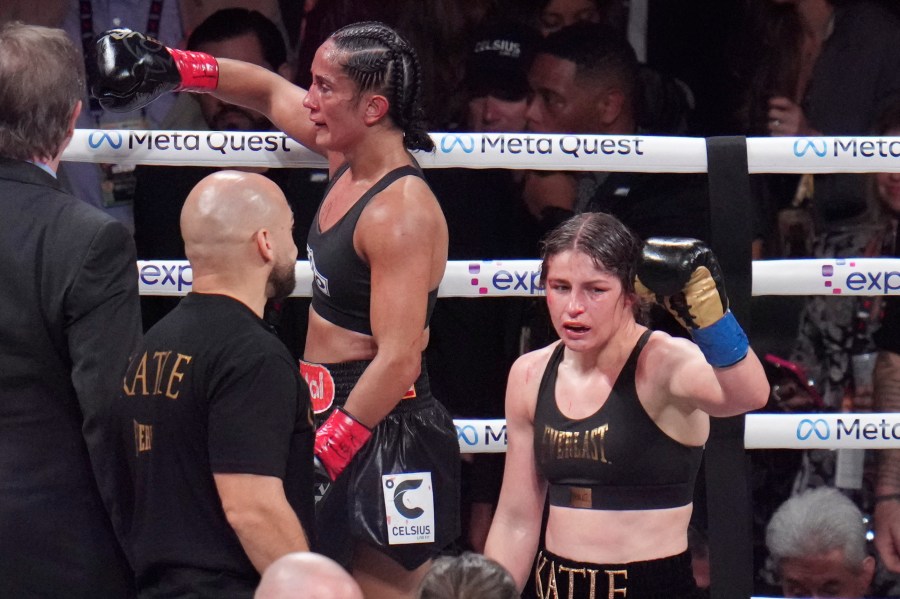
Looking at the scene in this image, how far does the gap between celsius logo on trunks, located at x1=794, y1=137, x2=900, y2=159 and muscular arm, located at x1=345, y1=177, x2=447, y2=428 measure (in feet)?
2.91

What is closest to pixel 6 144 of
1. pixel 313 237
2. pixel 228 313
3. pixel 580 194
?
pixel 228 313

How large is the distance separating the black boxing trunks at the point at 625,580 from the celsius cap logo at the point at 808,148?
36.5 inches

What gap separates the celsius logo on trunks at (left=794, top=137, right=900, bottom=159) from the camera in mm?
2900

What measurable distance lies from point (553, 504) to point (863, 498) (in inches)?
53.0

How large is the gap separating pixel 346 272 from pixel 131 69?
645 millimetres

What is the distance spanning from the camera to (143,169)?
364 centimetres

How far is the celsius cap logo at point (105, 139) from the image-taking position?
9.61 ft

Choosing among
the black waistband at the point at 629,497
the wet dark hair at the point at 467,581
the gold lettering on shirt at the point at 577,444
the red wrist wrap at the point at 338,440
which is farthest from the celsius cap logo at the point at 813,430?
the wet dark hair at the point at 467,581

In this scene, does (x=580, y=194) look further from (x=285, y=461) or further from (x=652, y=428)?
(x=285, y=461)

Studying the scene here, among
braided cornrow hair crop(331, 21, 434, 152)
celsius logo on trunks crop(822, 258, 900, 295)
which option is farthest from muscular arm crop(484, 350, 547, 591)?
celsius logo on trunks crop(822, 258, 900, 295)

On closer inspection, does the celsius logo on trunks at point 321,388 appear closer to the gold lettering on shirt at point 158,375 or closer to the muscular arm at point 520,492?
the muscular arm at point 520,492

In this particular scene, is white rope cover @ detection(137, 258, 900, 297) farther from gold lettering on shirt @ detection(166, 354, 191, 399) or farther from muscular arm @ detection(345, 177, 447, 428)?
gold lettering on shirt @ detection(166, 354, 191, 399)

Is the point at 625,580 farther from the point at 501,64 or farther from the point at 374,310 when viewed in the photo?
the point at 501,64

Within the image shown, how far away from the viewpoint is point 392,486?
2670mm
